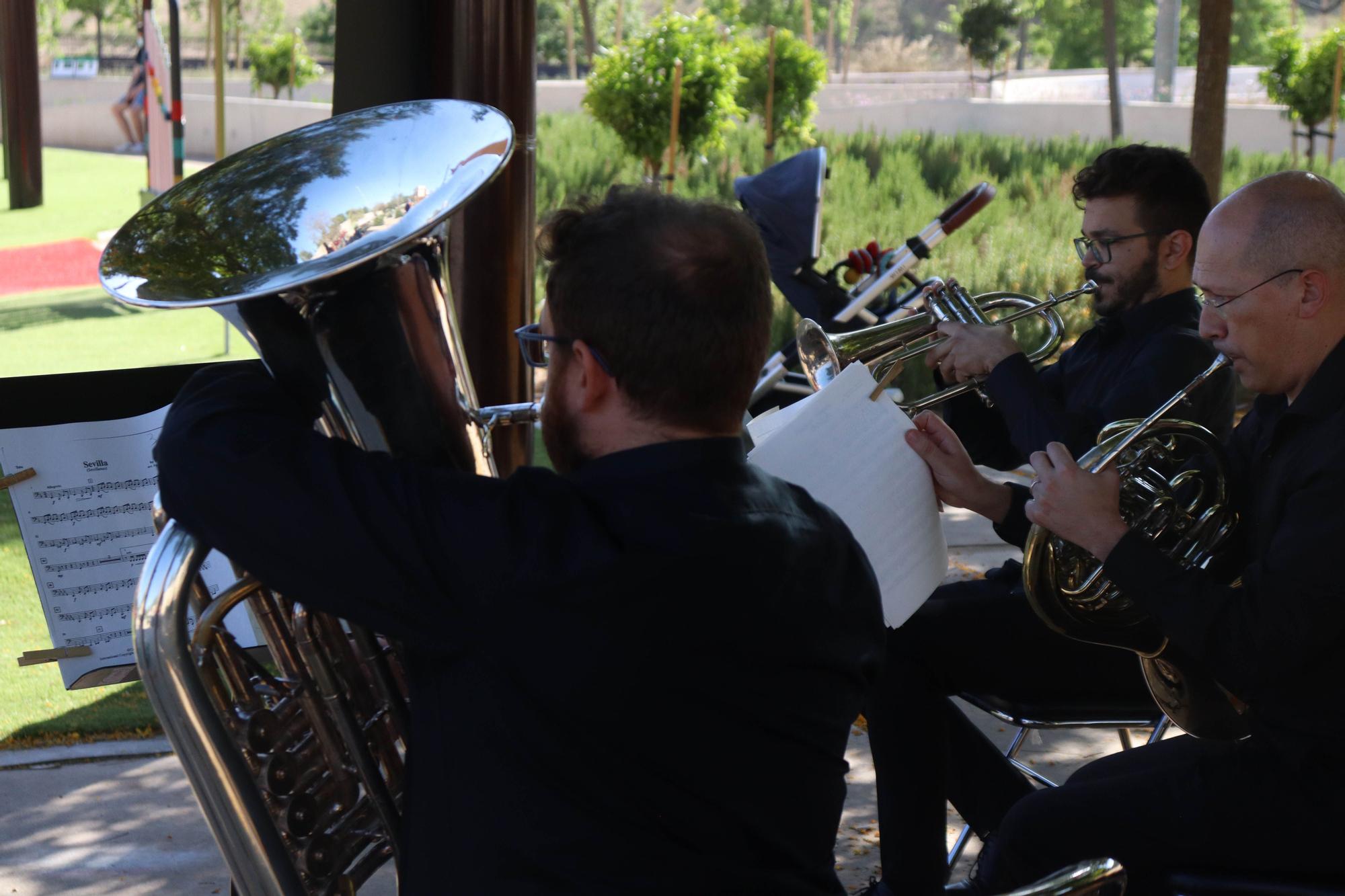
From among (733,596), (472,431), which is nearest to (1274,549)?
(733,596)

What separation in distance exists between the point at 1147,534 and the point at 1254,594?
10.6 inches

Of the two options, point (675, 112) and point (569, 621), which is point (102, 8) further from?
point (569, 621)

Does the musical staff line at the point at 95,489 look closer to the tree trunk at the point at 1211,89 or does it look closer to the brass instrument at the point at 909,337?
the brass instrument at the point at 909,337

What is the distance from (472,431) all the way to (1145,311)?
5.47ft

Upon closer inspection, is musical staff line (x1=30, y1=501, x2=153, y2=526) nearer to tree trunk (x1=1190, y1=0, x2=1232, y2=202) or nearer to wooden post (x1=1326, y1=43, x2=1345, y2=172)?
tree trunk (x1=1190, y1=0, x2=1232, y2=202)

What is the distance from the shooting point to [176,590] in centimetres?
125

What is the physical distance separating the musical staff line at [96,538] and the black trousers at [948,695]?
4.08 ft

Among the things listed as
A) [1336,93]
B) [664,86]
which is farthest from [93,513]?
[1336,93]

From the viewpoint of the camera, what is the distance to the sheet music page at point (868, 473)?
174 centimetres

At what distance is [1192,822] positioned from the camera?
175 centimetres

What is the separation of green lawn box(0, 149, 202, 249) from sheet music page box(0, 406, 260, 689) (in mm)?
10567

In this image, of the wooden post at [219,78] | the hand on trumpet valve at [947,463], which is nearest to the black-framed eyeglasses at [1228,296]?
the hand on trumpet valve at [947,463]

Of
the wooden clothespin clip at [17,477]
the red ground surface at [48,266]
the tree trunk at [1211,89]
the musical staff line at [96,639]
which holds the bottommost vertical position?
the red ground surface at [48,266]

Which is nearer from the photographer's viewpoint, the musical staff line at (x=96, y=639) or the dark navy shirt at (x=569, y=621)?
the dark navy shirt at (x=569, y=621)
